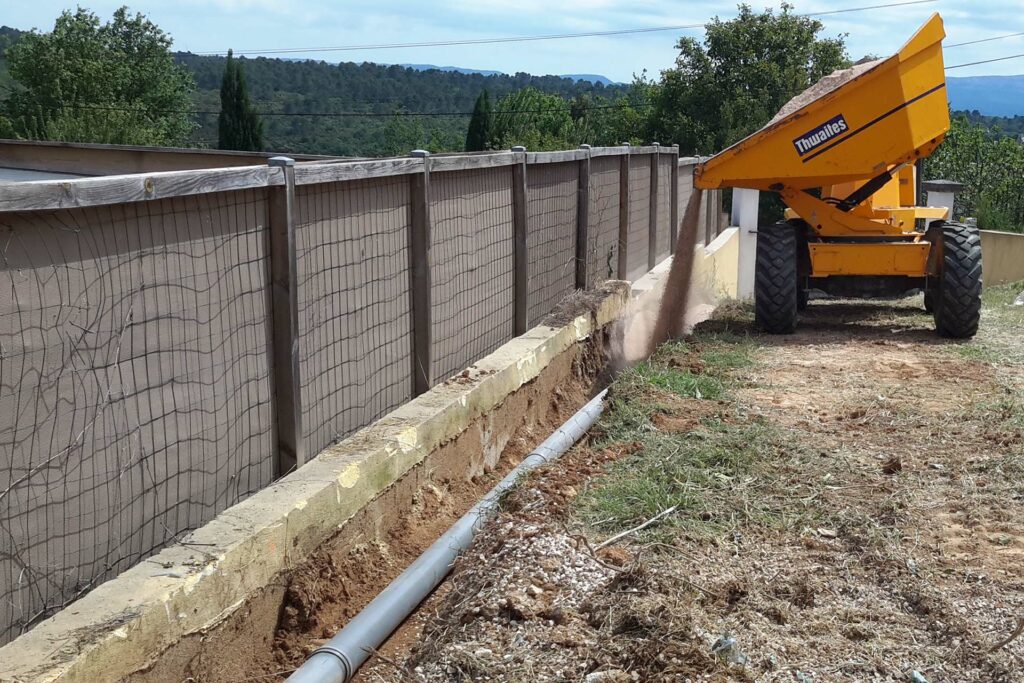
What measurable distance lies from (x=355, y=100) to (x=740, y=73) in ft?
348

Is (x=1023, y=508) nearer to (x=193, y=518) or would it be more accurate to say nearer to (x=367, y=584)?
(x=367, y=584)

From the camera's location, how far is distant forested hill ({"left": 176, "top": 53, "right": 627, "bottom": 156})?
107188 mm

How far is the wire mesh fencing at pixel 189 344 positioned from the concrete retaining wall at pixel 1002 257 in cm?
1804

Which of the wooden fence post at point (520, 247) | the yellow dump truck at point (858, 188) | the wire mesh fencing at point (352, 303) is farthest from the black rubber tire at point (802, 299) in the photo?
the wire mesh fencing at point (352, 303)

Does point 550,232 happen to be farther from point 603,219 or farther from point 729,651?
point 729,651

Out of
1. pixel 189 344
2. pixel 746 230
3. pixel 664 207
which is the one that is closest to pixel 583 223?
pixel 664 207

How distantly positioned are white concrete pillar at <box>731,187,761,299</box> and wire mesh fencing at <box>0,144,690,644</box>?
1420 centimetres

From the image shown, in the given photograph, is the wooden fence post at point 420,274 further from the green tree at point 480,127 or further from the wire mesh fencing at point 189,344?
the green tree at point 480,127

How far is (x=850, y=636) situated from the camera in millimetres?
4062

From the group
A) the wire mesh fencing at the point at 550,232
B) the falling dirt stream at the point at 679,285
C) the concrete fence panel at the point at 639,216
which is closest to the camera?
the wire mesh fencing at the point at 550,232

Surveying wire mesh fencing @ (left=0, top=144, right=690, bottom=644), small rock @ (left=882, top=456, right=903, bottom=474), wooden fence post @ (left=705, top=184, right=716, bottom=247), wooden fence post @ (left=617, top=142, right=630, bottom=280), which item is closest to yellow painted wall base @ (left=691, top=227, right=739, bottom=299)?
wooden fence post @ (left=705, top=184, right=716, bottom=247)

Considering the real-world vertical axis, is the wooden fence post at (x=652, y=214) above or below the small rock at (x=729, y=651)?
above

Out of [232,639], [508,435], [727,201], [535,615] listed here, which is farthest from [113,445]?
[727,201]

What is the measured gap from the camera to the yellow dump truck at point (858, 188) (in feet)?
32.4
